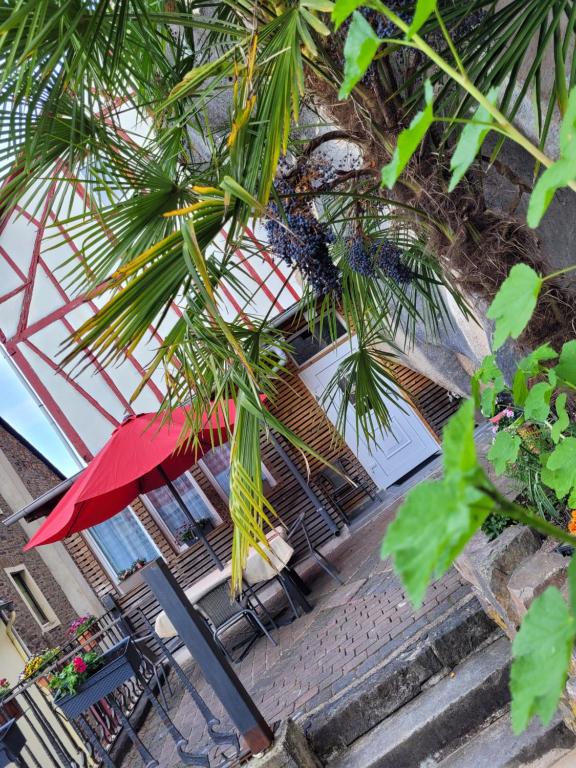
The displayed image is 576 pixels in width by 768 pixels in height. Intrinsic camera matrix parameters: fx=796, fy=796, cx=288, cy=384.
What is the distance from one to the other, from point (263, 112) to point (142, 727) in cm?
606

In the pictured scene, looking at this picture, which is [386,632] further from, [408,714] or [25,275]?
[25,275]

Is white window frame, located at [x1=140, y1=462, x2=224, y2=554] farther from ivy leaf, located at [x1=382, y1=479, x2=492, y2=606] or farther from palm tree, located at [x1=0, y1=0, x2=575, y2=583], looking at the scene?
ivy leaf, located at [x1=382, y1=479, x2=492, y2=606]

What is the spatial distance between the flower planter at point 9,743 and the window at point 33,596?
7234 mm

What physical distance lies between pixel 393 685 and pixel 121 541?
351 inches

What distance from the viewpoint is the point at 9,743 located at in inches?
171

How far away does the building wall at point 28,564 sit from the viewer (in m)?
10.9

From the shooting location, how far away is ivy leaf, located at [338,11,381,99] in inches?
32.5

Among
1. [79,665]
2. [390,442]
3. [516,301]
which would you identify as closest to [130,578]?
[390,442]

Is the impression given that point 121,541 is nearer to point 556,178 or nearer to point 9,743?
point 9,743

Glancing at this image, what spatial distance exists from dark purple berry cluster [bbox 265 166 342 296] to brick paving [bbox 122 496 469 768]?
2.08 meters

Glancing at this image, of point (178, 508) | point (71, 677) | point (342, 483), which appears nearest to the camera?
point (71, 677)

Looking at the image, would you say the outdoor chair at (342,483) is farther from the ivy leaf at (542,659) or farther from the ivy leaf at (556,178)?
the ivy leaf at (542,659)

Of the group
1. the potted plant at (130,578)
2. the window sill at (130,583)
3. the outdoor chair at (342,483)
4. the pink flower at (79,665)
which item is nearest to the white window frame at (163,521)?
the potted plant at (130,578)

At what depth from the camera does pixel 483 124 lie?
0.87 m
